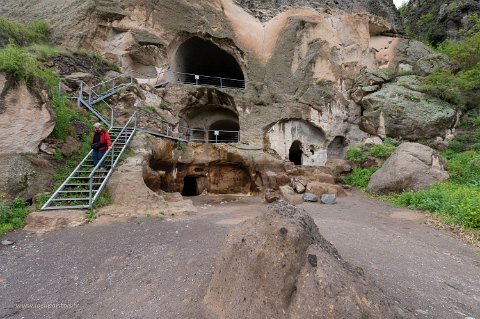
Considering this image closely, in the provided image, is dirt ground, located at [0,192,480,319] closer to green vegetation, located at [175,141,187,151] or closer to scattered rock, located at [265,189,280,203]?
scattered rock, located at [265,189,280,203]

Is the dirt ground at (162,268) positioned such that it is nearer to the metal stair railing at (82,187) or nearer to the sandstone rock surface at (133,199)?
the sandstone rock surface at (133,199)

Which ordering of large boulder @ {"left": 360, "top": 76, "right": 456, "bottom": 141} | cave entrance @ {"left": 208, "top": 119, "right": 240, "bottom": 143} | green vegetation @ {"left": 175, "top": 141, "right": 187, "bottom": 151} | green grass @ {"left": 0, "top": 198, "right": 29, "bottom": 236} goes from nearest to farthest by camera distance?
green grass @ {"left": 0, "top": 198, "right": 29, "bottom": 236}
green vegetation @ {"left": 175, "top": 141, "right": 187, "bottom": 151}
large boulder @ {"left": 360, "top": 76, "right": 456, "bottom": 141}
cave entrance @ {"left": 208, "top": 119, "right": 240, "bottom": 143}

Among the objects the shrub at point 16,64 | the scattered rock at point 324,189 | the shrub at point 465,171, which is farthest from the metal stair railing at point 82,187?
the shrub at point 465,171

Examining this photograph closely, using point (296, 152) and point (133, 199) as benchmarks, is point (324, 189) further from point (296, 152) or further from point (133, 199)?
point (133, 199)

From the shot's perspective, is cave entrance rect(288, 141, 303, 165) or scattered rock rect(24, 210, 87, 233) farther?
cave entrance rect(288, 141, 303, 165)

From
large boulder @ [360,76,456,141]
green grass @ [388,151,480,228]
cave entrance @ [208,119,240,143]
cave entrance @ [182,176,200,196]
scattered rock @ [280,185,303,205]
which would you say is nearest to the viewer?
green grass @ [388,151,480,228]

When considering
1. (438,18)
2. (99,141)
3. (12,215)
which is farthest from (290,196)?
(438,18)

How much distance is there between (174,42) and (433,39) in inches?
864

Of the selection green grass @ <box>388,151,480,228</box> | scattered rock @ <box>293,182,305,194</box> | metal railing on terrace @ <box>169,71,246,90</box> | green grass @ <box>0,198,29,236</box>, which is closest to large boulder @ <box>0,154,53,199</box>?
green grass @ <box>0,198,29,236</box>

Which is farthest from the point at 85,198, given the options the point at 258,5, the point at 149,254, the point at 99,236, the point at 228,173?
the point at 258,5

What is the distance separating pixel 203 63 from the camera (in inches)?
715

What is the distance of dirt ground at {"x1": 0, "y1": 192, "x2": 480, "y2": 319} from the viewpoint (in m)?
2.55

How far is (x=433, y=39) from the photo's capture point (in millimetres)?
19641

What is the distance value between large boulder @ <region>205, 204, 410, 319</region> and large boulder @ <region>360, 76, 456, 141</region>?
13200 millimetres
